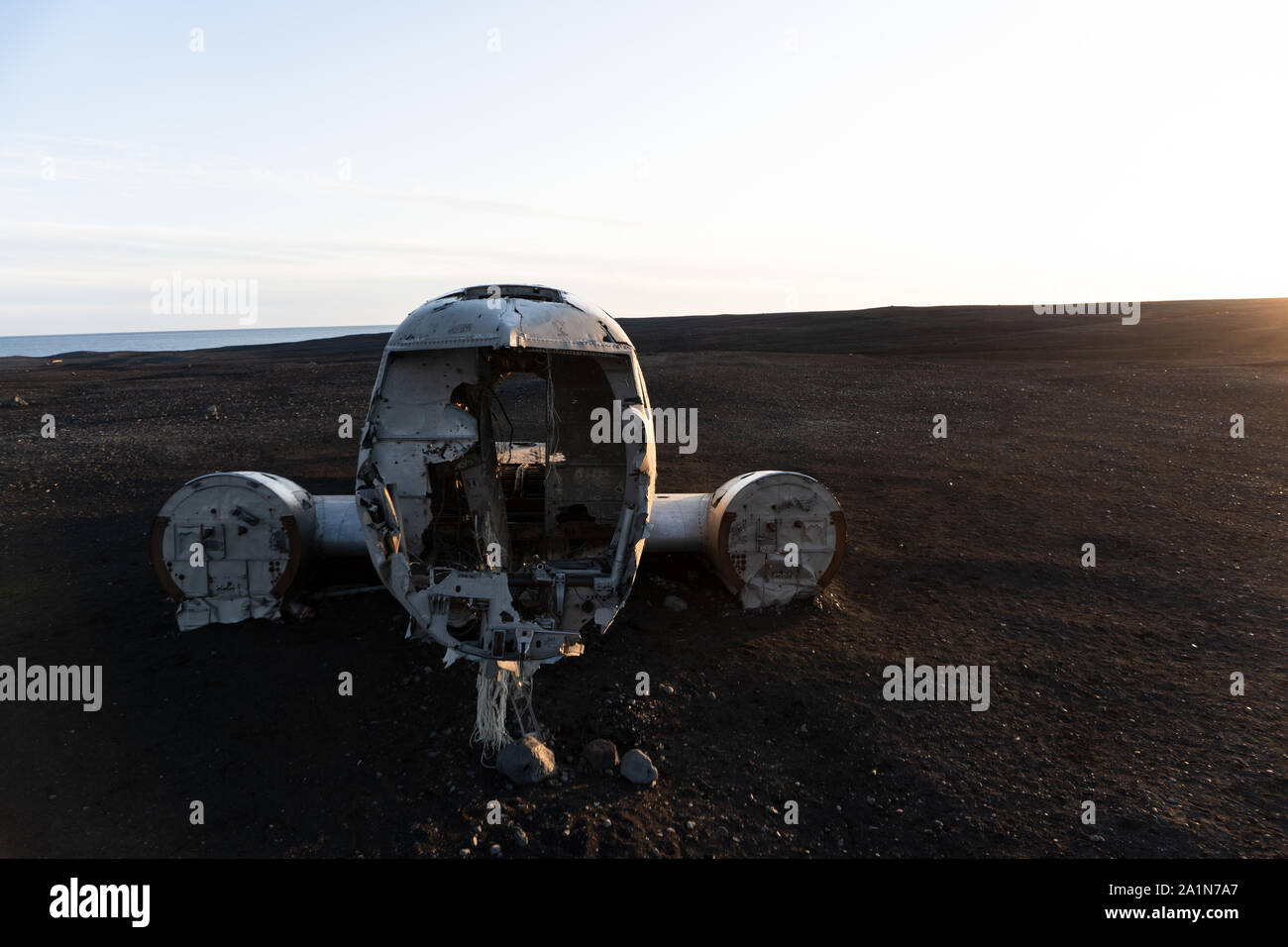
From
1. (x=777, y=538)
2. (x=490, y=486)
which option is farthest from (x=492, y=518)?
(x=777, y=538)

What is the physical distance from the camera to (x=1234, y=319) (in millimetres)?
44719

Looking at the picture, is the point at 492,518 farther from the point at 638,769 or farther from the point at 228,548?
the point at 638,769

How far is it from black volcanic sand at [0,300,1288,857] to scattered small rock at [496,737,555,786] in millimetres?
130

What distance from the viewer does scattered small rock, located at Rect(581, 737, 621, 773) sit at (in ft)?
19.5

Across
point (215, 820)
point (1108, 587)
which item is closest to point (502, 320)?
point (215, 820)

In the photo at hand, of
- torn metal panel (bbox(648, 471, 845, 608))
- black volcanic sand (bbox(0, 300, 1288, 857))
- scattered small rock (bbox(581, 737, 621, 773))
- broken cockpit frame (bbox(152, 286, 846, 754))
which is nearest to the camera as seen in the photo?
black volcanic sand (bbox(0, 300, 1288, 857))

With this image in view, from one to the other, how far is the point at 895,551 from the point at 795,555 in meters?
2.56

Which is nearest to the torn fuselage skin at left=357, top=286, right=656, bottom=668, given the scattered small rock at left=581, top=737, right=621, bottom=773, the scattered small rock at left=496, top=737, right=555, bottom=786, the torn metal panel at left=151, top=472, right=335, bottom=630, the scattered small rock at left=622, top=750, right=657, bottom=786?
the scattered small rock at left=496, top=737, right=555, bottom=786

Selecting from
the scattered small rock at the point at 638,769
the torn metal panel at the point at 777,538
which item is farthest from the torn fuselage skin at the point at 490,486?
the torn metal panel at the point at 777,538

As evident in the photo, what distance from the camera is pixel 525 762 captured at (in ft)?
19.1

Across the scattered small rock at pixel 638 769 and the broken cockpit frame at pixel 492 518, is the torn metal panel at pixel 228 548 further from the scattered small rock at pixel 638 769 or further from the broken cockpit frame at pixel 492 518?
the scattered small rock at pixel 638 769

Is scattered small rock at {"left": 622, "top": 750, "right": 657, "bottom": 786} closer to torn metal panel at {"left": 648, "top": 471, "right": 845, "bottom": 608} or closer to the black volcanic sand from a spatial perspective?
the black volcanic sand

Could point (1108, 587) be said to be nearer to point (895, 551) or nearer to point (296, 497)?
point (895, 551)

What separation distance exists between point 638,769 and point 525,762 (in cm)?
90
